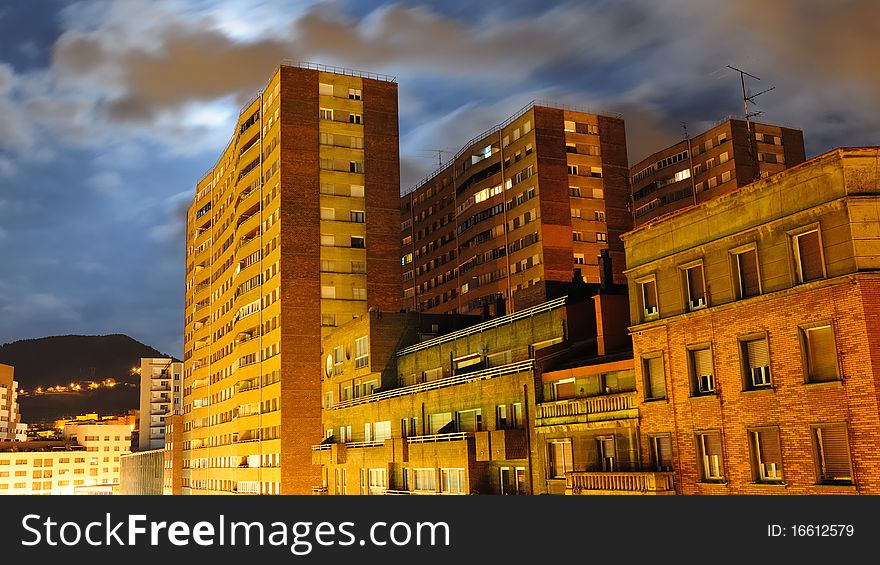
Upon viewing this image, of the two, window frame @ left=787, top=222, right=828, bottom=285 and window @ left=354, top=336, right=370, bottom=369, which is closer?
window frame @ left=787, top=222, right=828, bottom=285

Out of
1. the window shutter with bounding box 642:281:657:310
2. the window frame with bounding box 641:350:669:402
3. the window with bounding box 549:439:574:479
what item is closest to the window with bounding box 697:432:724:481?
the window frame with bounding box 641:350:669:402

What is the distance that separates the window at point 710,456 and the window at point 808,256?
7.87 m

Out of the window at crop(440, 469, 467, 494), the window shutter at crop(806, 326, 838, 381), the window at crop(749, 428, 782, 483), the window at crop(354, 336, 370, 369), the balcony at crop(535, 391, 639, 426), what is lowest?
the window at crop(440, 469, 467, 494)

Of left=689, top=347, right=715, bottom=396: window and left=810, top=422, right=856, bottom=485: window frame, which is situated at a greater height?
left=689, top=347, right=715, bottom=396: window

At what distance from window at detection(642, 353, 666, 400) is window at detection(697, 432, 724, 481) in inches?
133

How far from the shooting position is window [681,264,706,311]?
39.6 meters

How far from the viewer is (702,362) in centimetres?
3922

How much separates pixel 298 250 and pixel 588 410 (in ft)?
201

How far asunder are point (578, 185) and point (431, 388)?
67030 mm

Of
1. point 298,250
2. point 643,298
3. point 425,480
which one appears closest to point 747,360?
point 643,298

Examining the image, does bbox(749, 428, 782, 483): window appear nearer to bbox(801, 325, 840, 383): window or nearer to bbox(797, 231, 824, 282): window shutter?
bbox(801, 325, 840, 383): window

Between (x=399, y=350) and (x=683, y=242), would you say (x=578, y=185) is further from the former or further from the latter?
(x=683, y=242)

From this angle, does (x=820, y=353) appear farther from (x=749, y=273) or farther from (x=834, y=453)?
(x=749, y=273)
